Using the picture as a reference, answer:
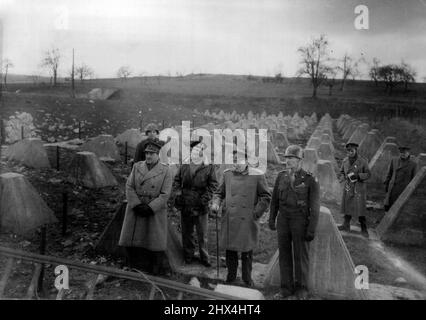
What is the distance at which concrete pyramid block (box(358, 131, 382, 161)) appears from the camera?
15680 millimetres

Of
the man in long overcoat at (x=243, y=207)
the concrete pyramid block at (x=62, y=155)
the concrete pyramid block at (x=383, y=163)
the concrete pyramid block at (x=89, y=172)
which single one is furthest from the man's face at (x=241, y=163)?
the concrete pyramid block at (x=383, y=163)

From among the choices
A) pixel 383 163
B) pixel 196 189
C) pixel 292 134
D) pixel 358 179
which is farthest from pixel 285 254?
pixel 292 134

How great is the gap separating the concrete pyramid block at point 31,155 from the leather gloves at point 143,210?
6188 mm

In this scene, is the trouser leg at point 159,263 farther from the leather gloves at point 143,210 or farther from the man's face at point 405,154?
the man's face at point 405,154

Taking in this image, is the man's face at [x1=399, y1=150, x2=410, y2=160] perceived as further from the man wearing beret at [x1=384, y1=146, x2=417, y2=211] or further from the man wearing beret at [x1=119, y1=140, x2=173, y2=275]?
the man wearing beret at [x1=119, y1=140, x2=173, y2=275]

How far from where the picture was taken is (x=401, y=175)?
772 centimetres

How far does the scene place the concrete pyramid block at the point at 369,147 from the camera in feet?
51.4

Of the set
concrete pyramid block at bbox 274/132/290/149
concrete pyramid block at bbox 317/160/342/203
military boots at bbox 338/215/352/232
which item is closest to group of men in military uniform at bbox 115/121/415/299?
military boots at bbox 338/215/352/232

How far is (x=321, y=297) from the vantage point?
14.8 ft

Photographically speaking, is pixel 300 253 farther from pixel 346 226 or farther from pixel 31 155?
pixel 31 155

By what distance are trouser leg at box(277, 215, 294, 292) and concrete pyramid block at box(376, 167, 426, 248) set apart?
3.43 metres

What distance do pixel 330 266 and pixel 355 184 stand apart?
116 inches
